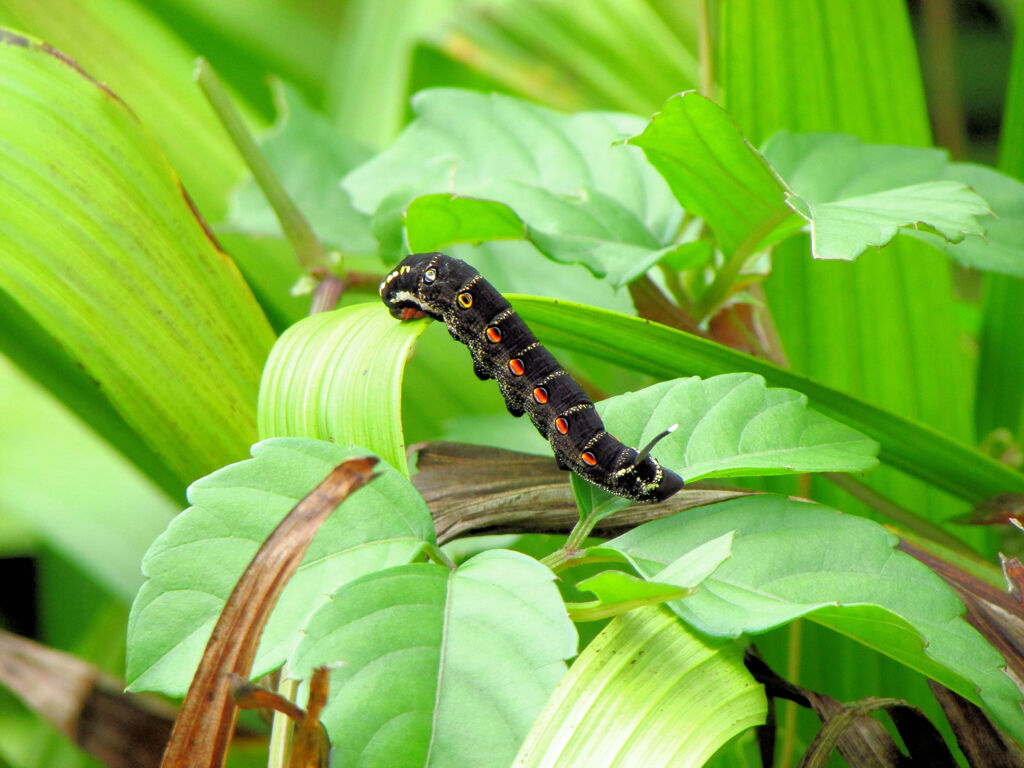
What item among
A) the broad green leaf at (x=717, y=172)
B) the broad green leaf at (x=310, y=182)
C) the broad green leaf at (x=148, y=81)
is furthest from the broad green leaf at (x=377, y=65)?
the broad green leaf at (x=717, y=172)

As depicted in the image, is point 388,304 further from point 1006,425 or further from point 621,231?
point 1006,425

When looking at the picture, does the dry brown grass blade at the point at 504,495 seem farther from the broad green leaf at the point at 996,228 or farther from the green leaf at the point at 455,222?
the broad green leaf at the point at 996,228

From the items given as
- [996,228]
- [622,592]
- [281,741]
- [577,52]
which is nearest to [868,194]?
[996,228]

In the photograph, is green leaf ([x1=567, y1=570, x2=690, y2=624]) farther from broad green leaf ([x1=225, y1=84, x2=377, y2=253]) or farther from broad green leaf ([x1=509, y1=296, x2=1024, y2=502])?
broad green leaf ([x1=225, y1=84, x2=377, y2=253])

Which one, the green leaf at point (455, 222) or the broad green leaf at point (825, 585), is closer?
the broad green leaf at point (825, 585)

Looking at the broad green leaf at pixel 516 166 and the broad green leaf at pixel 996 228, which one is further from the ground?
the broad green leaf at pixel 516 166

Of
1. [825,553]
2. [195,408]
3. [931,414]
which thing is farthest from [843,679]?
[195,408]
